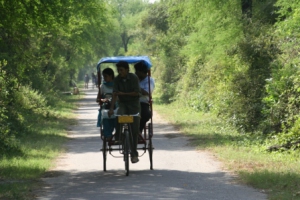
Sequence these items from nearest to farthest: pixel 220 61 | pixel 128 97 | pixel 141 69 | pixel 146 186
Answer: pixel 146 186
pixel 128 97
pixel 141 69
pixel 220 61

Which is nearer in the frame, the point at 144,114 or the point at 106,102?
the point at 144,114

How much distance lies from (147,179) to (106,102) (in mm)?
2115

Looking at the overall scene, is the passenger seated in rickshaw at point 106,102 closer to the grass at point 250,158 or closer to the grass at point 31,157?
the grass at point 31,157

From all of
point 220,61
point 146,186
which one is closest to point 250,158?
point 146,186

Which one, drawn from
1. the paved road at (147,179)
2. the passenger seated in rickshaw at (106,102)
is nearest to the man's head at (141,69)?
the passenger seated in rickshaw at (106,102)

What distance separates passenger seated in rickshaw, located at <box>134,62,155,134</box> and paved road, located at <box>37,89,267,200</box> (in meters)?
1.03

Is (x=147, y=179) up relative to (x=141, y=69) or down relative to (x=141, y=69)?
down

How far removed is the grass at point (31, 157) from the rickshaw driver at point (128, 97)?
6.29 ft

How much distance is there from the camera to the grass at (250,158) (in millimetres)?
11391

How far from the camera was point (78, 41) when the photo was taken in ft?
149

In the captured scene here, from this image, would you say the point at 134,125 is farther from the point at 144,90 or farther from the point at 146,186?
the point at 146,186

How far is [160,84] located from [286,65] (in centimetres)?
2987

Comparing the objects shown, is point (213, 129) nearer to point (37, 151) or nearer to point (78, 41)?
point (37, 151)

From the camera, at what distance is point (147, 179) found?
41.5 feet
